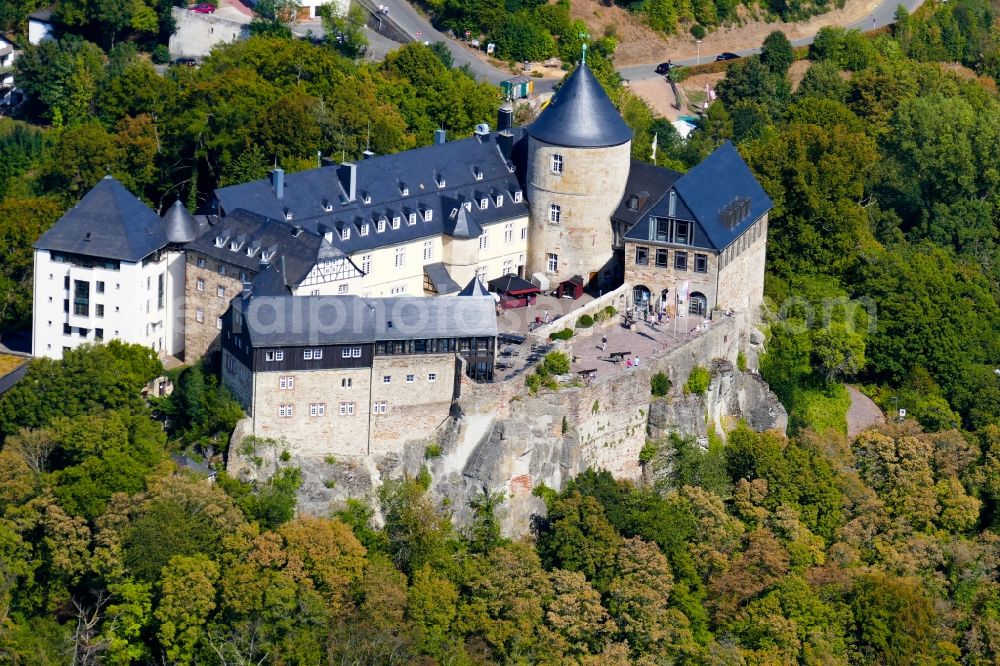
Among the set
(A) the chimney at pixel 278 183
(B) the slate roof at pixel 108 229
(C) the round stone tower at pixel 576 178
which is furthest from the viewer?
(C) the round stone tower at pixel 576 178

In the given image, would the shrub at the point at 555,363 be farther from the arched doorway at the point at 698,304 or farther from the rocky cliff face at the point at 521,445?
the arched doorway at the point at 698,304

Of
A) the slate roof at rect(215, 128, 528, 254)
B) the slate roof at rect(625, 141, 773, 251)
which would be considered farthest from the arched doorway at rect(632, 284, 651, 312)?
the slate roof at rect(215, 128, 528, 254)

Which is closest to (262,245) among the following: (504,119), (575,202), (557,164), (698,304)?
(557,164)

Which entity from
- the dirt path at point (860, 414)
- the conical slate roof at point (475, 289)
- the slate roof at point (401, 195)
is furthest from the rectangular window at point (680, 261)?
the conical slate roof at point (475, 289)

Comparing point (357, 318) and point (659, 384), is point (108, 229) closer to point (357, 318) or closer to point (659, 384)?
point (357, 318)

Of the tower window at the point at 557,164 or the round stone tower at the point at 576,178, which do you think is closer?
the round stone tower at the point at 576,178

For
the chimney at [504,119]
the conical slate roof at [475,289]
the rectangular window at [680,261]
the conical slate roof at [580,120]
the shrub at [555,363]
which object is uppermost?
the conical slate roof at [580,120]

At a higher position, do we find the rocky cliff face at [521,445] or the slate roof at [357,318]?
the slate roof at [357,318]
